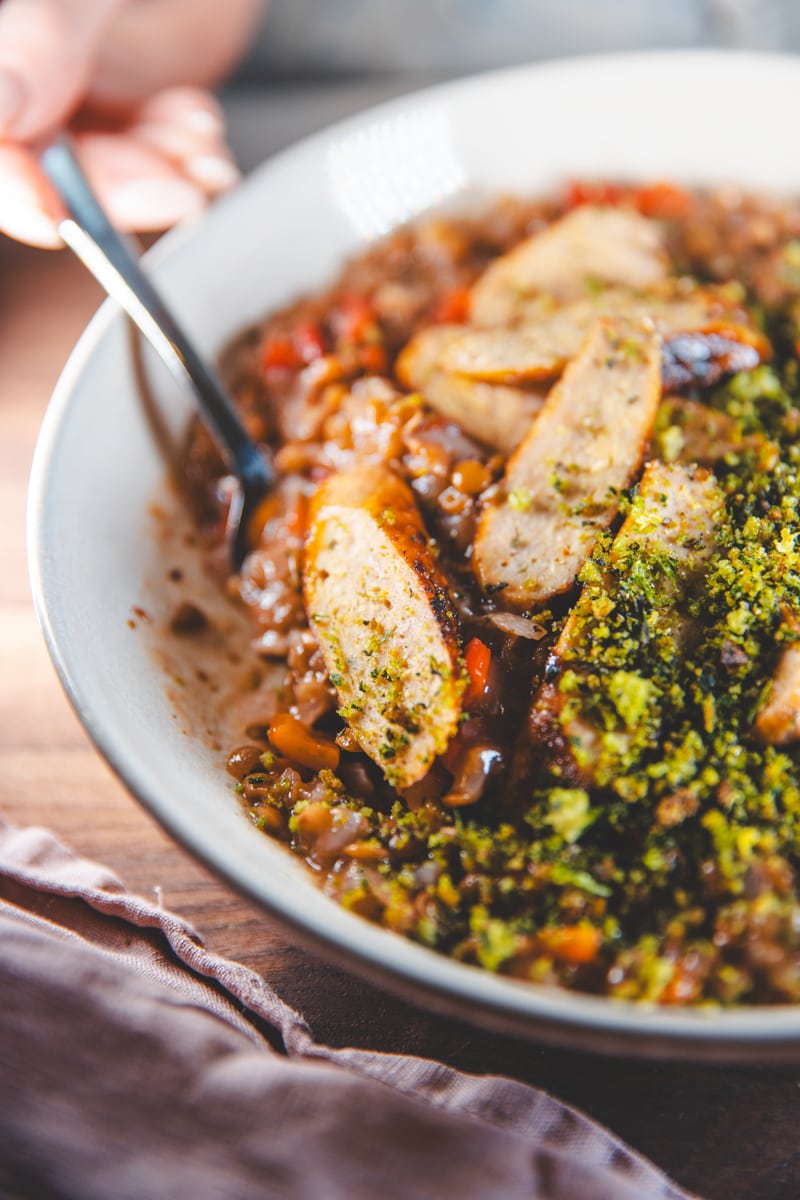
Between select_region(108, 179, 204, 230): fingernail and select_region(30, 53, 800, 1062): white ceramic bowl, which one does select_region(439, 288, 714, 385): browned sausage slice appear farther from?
select_region(108, 179, 204, 230): fingernail

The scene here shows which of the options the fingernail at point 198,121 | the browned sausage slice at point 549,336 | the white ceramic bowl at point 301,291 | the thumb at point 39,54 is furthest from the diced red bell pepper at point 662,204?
the thumb at point 39,54

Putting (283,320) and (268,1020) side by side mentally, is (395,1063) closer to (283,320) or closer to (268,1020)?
(268,1020)

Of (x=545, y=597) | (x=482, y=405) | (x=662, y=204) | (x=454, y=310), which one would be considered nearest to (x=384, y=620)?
(x=545, y=597)

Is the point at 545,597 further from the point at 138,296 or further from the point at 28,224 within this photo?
the point at 28,224

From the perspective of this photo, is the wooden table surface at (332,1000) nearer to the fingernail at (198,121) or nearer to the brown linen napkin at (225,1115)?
the brown linen napkin at (225,1115)

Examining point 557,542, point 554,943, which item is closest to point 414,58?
point 557,542

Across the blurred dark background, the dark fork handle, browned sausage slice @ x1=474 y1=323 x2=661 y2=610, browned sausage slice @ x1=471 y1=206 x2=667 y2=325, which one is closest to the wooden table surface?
the dark fork handle
